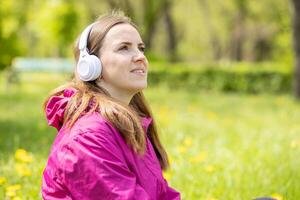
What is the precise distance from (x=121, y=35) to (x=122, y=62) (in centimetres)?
13

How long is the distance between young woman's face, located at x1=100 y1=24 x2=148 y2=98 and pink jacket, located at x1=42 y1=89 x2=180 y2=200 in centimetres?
23

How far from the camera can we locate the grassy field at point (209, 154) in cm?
412

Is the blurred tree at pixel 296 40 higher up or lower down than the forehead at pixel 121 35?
lower down

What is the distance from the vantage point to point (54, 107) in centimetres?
258

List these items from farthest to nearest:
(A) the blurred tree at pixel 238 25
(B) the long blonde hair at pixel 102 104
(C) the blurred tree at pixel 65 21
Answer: (A) the blurred tree at pixel 238 25 → (C) the blurred tree at pixel 65 21 → (B) the long blonde hair at pixel 102 104

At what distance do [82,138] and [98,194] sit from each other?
0.75ft

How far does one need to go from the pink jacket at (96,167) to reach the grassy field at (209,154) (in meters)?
1.19

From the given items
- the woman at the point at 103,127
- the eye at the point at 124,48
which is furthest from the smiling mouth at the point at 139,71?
the eye at the point at 124,48

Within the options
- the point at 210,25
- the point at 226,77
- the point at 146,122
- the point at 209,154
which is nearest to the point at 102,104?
the point at 146,122

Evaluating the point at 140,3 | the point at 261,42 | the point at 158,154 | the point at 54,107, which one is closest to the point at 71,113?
the point at 54,107

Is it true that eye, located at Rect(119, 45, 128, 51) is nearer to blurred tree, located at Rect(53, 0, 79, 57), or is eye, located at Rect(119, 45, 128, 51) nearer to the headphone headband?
the headphone headband

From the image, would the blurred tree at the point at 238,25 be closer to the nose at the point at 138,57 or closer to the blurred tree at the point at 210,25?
the blurred tree at the point at 210,25

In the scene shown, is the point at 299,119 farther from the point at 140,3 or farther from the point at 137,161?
the point at 140,3

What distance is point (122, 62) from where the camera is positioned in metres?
2.53
